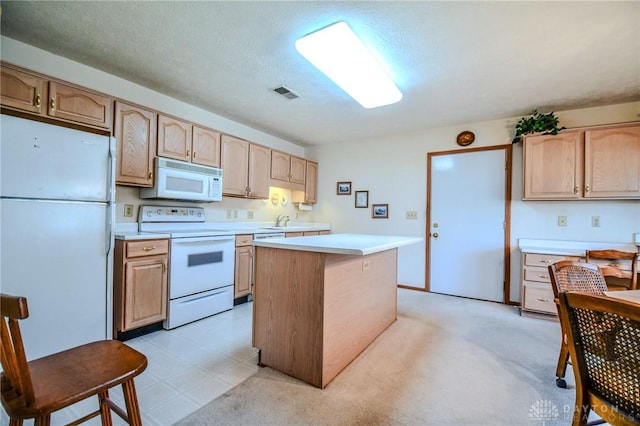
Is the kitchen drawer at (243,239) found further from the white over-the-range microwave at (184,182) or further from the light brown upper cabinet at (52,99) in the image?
the light brown upper cabinet at (52,99)

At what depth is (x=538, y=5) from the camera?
5.59 ft

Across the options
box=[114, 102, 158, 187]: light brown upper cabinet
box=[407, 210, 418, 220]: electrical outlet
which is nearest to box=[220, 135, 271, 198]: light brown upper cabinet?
box=[114, 102, 158, 187]: light brown upper cabinet

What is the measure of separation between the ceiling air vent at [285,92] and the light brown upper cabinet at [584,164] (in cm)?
271

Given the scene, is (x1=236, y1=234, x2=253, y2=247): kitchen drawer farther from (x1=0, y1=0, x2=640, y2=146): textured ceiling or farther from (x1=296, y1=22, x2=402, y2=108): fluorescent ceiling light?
(x1=296, y1=22, x2=402, y2=108): fluorescent ceiling light

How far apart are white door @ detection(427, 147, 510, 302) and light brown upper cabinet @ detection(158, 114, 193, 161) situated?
10.4 ft

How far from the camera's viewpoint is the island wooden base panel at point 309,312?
70.2 inches

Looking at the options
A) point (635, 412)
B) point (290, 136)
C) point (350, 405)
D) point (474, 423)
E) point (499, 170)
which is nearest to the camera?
point (635, 412)

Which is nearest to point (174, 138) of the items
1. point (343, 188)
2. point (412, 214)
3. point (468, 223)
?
point (343, 188)

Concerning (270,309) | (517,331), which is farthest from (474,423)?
(517,331)

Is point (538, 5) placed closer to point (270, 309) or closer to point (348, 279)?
point (348, 279)

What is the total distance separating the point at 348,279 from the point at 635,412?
141 cm

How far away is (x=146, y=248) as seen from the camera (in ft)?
8.17

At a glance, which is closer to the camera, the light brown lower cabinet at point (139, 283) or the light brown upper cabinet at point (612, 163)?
the light brown lower cabinet at point (139, 283)

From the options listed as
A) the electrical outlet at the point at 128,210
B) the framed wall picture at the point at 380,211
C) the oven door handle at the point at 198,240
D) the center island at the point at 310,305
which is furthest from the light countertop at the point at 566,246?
the electrical outlet at the point at 128,210
